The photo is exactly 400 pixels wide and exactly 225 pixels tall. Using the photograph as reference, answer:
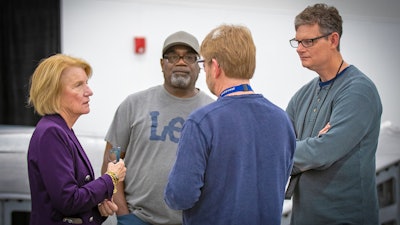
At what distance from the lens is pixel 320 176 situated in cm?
184

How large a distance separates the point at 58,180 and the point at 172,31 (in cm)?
237

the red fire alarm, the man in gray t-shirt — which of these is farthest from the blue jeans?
the red fire alarm

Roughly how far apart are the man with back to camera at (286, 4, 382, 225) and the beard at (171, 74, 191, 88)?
54 cm

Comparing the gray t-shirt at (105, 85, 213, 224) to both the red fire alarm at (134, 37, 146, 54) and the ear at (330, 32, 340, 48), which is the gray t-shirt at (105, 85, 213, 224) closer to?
the ear at (330, 32, 340, 48)

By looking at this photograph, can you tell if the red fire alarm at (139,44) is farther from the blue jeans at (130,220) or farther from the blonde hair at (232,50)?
the blonde hair at (232,50)

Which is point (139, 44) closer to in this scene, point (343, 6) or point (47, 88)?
point (343, 6)

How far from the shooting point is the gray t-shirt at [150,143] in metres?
2.09

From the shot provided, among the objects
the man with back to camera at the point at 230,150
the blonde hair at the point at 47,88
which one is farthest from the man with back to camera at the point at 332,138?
the blonde hair at the point at 47,88

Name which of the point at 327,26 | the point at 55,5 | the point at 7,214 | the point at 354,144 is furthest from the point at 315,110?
the point at 55,5

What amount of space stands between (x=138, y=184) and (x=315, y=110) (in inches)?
33.5

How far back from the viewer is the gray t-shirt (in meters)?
2.09

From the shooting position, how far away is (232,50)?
140 cm

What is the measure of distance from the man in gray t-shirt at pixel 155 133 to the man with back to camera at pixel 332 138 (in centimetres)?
54

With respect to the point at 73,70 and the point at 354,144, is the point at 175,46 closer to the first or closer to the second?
the point at 73,70
